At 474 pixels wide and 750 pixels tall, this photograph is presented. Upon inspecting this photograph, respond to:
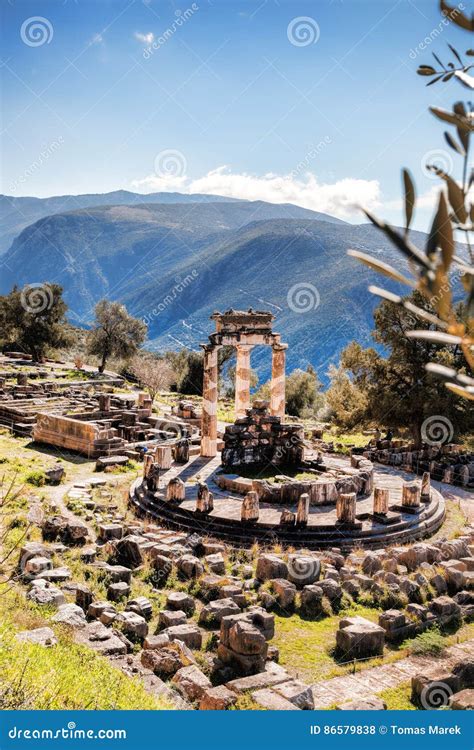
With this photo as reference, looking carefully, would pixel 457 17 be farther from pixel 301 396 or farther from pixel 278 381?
pixel 301 396

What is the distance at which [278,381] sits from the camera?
82.2 ft

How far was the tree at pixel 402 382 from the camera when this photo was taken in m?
26.2

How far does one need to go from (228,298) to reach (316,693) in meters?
149

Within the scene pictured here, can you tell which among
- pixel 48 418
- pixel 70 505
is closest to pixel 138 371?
pixel 48 418

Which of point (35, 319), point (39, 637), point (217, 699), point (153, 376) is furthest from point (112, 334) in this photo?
point (217, 699)

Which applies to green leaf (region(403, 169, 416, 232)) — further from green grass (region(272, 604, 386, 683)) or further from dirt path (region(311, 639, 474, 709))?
green grass (region(272, 604, 386, 683))

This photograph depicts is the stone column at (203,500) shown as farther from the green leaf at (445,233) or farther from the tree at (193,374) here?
the tree at (193,374)

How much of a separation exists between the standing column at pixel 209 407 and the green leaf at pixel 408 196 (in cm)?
2097

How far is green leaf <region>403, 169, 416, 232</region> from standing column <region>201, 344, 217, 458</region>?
68.8 feet

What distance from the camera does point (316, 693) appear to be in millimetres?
8938

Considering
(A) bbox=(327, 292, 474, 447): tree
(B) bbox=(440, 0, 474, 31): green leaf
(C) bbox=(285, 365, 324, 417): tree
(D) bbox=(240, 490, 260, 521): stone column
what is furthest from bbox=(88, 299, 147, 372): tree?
(B) bbox=(440, 0, 474, 31): green leaf

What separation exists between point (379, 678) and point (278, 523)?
6.78 meters

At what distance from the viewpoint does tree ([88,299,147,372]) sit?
1946 inches
